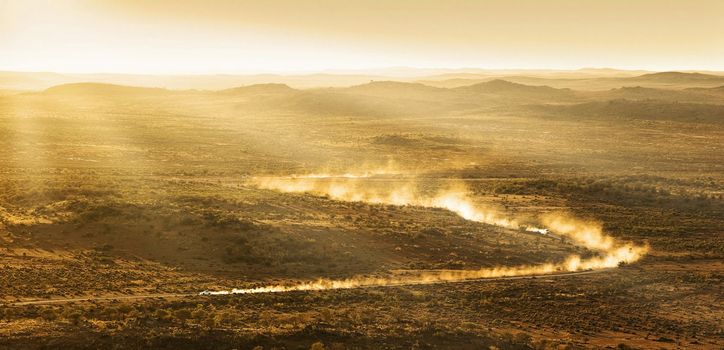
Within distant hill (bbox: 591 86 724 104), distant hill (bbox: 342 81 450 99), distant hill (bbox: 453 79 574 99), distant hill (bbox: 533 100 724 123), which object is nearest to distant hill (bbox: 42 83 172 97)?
distant hill (bbox: 342 81 450 99)

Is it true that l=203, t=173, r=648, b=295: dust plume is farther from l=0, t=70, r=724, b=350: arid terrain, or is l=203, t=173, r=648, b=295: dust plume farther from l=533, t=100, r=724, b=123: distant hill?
l=533, t=100, r=724, b=123: distant hill

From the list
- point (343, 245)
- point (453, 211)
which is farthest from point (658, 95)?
point (343, 245)

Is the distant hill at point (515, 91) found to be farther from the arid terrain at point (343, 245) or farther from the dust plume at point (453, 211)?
the dust plume at point (453, 211)

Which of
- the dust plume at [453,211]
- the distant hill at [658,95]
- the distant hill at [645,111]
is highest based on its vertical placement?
the distant hill at [658,95]

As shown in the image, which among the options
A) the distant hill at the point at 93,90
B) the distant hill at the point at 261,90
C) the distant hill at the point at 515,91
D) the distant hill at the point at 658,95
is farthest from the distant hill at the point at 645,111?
the distant hill at the point at 93,90

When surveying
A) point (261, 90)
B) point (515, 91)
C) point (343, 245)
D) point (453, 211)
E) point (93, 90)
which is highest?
point (93, 90)

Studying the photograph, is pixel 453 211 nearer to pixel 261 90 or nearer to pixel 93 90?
pixel 261 90
